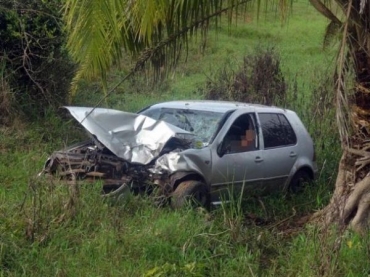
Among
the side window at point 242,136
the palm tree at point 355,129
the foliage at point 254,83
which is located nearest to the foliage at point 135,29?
the palm tree at point 355,129

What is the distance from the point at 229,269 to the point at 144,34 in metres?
2.34

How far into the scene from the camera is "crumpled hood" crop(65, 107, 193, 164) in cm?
975

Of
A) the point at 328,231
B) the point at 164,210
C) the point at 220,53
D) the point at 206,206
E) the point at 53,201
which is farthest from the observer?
the point at 220,53

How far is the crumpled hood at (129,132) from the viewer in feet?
32.0

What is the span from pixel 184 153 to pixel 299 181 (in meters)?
2.65

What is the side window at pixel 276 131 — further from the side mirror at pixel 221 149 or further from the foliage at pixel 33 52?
the foliage at pixel 33 52

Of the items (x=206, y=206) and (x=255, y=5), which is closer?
(x=255, y=5)

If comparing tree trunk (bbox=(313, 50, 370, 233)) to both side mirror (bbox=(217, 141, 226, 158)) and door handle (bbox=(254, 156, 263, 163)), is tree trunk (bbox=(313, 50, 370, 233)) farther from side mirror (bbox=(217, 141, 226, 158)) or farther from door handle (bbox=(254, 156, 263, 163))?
door handle (bbox=(254, 156, 263, 163))

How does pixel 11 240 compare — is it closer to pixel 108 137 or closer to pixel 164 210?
pixel 164 210

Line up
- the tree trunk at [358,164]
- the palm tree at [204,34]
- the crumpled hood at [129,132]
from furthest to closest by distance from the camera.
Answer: the crumpled hood at [129,132] → the tree trunk at [358,164] → the palm tree at [204,34]

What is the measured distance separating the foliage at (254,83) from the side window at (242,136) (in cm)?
465

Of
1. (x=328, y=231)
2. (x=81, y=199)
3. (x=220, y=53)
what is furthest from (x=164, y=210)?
(x=220, y=53)

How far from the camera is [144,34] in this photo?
294 inches

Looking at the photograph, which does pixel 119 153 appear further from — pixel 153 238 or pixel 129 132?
pixel 153 238
